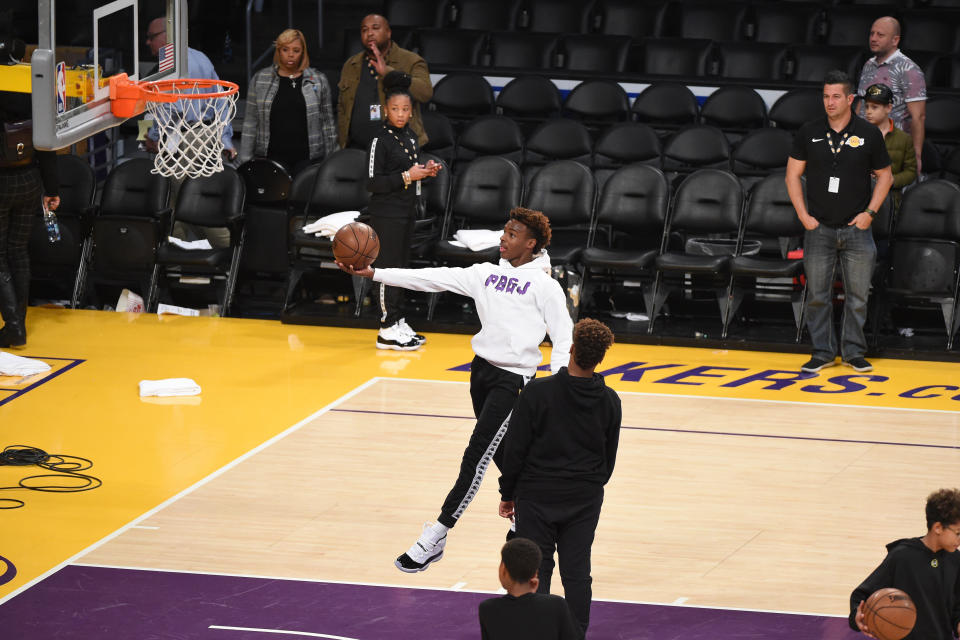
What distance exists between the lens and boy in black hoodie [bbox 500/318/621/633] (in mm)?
5461

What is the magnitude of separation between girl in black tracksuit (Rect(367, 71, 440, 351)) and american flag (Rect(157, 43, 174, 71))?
2.34 metres

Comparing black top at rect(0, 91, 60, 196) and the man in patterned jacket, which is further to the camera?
the man in patterned jacket

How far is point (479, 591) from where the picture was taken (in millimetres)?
6566

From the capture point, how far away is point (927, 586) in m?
4.80

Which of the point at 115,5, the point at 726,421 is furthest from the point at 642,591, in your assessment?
the point at 115,5

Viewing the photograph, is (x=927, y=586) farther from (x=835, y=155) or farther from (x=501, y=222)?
(x=501, y=222)

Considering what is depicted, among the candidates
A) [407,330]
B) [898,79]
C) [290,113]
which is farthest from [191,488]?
[898,79]

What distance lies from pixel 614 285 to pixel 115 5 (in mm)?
5837

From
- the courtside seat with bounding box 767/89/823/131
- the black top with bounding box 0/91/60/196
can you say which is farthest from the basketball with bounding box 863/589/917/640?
the courtside seat with bounding box 767/89/823/131

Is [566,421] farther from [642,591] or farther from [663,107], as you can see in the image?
[663,107]

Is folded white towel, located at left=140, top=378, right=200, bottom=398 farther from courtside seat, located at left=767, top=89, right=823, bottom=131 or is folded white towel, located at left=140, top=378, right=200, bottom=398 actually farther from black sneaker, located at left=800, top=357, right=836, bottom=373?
courtside seat, located at left=767, top=89, right=823, bottom=131

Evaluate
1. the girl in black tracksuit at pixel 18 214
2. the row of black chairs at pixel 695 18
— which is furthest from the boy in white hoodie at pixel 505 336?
the row of black chairs at pixel 695 18

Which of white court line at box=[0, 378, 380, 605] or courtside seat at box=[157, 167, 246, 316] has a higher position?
courtside seat at box=[157, 167, 246, 316]

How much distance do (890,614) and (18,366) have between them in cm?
782
